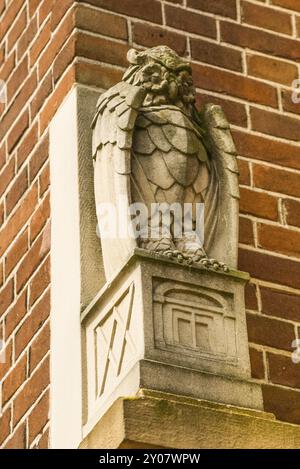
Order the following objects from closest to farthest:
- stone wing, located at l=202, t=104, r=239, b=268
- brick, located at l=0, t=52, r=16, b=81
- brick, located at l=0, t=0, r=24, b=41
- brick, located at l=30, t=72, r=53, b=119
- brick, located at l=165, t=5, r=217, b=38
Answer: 1. stone wing, located at l=202, t=104, r=239, b=268
2. brick, located at l=30, t=72, r=53, b=119
3. brick, located at l=165, t=5, r=217, b=38
4. brick, located at l=0, t=52, r=16, b=81
5. brick, located at l=0, t=0, r=24, b=41

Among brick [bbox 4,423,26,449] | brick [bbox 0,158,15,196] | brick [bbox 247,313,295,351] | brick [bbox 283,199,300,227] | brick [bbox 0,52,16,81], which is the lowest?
brick [bbox 4,423,26,449]

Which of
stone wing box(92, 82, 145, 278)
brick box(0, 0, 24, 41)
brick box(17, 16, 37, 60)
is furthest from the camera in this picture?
brick box(0, 0, 24, 41)

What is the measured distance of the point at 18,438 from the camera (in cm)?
516

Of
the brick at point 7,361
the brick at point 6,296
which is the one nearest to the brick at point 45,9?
the brick at point 6,296

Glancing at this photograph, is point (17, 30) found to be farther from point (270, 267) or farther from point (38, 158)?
point (270, 267)

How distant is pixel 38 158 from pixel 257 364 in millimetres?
1030

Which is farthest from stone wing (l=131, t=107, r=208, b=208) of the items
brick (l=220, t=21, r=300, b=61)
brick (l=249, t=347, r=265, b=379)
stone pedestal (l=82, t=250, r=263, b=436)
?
brick (l=220, t=21, r=300, b=61)

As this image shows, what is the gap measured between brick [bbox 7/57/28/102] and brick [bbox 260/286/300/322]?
3.98ft

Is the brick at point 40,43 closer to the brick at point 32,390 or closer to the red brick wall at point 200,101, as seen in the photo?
the red brick wall at point 200,101

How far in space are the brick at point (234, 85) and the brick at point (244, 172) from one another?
0.26m

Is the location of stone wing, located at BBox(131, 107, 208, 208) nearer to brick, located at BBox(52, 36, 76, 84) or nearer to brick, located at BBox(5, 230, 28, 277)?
brick, located at BBox(52, 36, 76, 84)

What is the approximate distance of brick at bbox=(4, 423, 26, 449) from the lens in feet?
16.8

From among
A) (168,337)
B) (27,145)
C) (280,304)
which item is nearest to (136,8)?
(27,145)

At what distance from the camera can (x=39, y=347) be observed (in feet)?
17.0
